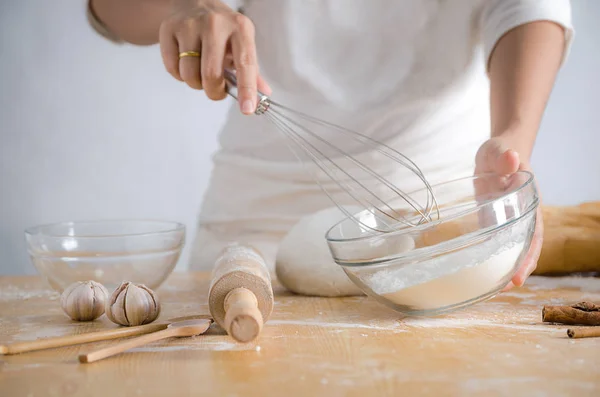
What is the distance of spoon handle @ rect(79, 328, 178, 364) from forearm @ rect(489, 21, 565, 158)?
523 mm

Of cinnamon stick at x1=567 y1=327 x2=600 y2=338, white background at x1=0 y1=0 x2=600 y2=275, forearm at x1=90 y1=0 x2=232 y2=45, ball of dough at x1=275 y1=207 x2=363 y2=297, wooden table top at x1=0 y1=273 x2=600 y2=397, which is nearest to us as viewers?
wooden table top at x1=0 y1=273 x2=600 y2=397

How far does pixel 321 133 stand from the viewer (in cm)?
107

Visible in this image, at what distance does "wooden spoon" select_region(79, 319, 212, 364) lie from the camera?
1.67ft

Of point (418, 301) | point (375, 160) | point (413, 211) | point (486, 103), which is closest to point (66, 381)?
point (418, 301)

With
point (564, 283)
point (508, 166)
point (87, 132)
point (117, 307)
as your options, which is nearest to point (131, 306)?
point (117, 307)

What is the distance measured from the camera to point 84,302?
25.9 inches

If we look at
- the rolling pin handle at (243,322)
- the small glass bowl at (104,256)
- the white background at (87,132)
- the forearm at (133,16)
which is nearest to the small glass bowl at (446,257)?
the rolling pin handle at (243,322)

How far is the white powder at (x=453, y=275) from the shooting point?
1.97 feet

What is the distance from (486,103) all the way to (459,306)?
1.89ft

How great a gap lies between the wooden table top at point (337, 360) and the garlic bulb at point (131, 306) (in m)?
0.03

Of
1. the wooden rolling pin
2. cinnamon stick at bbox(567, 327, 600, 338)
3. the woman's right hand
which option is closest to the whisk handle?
the woman's right hand

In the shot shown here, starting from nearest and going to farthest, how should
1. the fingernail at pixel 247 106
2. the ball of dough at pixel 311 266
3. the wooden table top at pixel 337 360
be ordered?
the wooden table top at pixel 337 360 < the fingernail at pixel 247 106 < the ball of dough at pixel 311 266

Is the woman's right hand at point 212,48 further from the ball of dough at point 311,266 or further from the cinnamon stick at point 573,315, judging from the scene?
the cinnamon stick at point 573,315

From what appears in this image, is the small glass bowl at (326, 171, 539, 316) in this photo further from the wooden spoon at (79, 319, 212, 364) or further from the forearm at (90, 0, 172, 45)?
the forearm at (90, 0, 172, 45)
